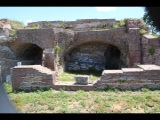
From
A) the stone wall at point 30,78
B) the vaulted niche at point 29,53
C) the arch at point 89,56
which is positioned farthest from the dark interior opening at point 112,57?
the stone wall at point 30,78

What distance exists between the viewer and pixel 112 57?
15594mm

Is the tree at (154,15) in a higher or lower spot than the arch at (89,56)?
higher

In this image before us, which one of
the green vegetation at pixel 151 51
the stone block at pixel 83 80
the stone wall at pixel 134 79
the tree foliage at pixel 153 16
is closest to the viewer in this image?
the tree foliage at pixel 153 16

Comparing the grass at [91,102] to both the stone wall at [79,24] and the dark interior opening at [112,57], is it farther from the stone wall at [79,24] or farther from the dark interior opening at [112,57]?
the stone wall at [79,24]

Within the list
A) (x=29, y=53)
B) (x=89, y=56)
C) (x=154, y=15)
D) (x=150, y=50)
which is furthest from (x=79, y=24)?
(x=154, y=15)

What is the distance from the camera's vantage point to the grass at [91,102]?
6551mm

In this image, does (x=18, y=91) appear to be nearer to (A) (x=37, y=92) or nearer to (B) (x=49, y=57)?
(A) (x=37, y=92)

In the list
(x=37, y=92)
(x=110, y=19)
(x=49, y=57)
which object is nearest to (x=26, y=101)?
(x=37, y=92)

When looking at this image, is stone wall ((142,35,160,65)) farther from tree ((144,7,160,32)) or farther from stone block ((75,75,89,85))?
tree ((144,7,160,32))

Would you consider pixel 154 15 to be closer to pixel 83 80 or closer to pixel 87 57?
pixel 83 80

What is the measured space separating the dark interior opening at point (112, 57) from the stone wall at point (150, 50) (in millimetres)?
2917

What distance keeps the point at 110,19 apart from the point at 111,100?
12151mm

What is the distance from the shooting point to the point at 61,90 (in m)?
8.54

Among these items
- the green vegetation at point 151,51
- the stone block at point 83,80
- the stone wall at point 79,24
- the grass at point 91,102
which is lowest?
the grass at point 91,102
